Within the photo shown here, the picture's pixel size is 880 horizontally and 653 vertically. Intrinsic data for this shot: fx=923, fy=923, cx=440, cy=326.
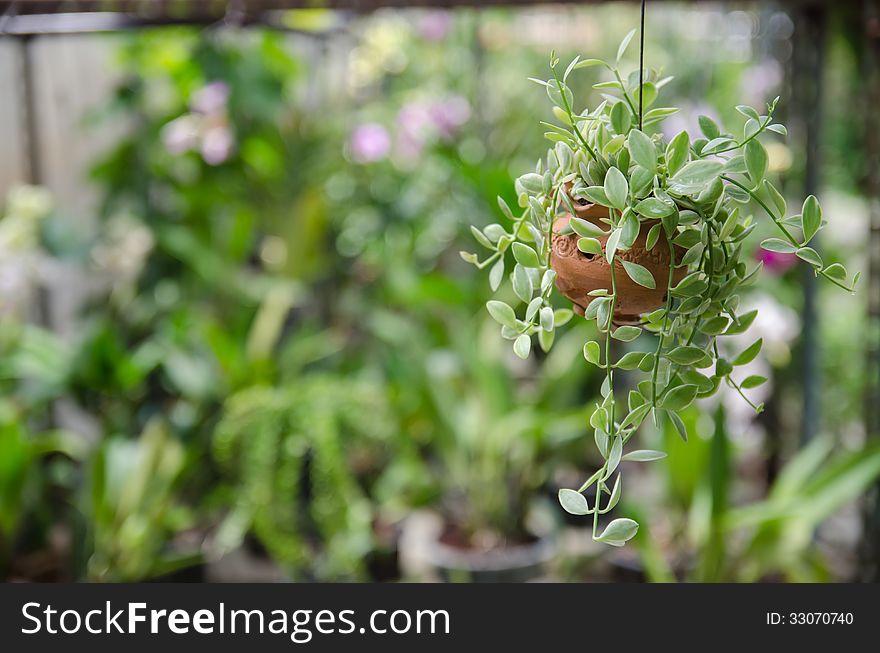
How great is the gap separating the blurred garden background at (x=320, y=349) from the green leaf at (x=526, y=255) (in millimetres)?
929

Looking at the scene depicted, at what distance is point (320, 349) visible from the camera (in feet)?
6.90

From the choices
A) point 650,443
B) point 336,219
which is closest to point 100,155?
point 336,219

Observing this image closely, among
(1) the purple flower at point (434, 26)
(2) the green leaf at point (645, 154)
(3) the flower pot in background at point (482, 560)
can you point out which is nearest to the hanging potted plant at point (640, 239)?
(2) the green leaf at point (645, 154)

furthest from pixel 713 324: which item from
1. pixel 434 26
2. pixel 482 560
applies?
pixel 434 26

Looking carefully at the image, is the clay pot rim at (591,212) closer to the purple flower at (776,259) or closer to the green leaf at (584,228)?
the green leaf at (584,228)

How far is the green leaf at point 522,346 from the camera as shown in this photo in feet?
1.99

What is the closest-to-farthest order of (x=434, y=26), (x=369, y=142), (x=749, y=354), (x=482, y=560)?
(x=749, y=354) → (x=482, y=560) → (x=369, y=142) → (x=434, y=26)

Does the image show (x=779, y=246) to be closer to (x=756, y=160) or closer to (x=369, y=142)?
(x=756, y=160)

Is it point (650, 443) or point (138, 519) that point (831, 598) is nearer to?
point (650, 443)

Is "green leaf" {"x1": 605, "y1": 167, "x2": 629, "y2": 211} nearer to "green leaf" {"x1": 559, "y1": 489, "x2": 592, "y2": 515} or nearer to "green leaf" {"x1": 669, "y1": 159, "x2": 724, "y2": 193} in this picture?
"green leaf" {"x1": 669, "y1": 159, "x2": 724, "y2": 193}

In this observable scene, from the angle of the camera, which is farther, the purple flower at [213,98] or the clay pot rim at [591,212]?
the purple flower at [213,98]

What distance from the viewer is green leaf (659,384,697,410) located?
61cm

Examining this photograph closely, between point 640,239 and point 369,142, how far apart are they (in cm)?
169

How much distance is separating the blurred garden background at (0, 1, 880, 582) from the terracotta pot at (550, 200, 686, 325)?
90 centimetres
